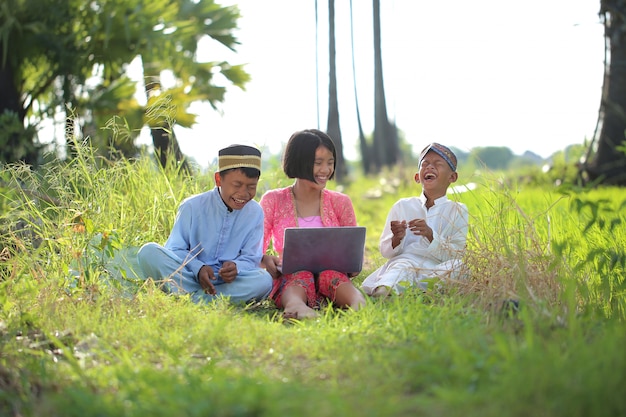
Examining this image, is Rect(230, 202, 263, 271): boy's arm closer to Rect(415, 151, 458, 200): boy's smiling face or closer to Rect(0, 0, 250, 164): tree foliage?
Rect(415, 151, 458, 200): boy's smiling face

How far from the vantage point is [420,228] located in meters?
4.48

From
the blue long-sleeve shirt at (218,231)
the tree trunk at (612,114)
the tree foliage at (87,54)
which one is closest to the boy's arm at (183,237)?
the blue long-sleeve shirt at (218,231)

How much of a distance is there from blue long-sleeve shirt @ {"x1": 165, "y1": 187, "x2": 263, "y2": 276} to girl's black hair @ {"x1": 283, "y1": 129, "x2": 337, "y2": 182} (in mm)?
368

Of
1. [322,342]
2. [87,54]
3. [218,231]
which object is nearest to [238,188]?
[218,231]

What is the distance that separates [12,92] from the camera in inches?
459

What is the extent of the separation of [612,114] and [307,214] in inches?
324

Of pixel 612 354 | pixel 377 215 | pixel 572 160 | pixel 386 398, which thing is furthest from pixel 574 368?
pixel 572 160

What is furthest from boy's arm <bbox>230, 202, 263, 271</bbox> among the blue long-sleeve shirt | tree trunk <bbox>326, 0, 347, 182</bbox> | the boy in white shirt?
tree trunk <bbox>326, 0, 347, 182</bbox>

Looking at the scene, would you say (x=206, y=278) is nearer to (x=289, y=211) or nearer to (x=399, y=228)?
(x=289, y=211)

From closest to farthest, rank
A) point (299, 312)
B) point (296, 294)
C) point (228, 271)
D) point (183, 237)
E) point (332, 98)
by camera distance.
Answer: point (299, 312) → point (228, 271) → point (296, 294) → point (183, 237) → point (332, 98)

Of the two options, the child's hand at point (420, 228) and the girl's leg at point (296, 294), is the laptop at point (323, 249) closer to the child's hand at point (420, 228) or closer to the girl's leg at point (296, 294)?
the girl's leg at point (296, 294)

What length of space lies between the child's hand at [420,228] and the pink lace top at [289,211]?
64 cm

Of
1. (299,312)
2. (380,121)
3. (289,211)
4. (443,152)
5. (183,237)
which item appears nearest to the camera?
(299,312)

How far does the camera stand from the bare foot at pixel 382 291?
4.45 metres
